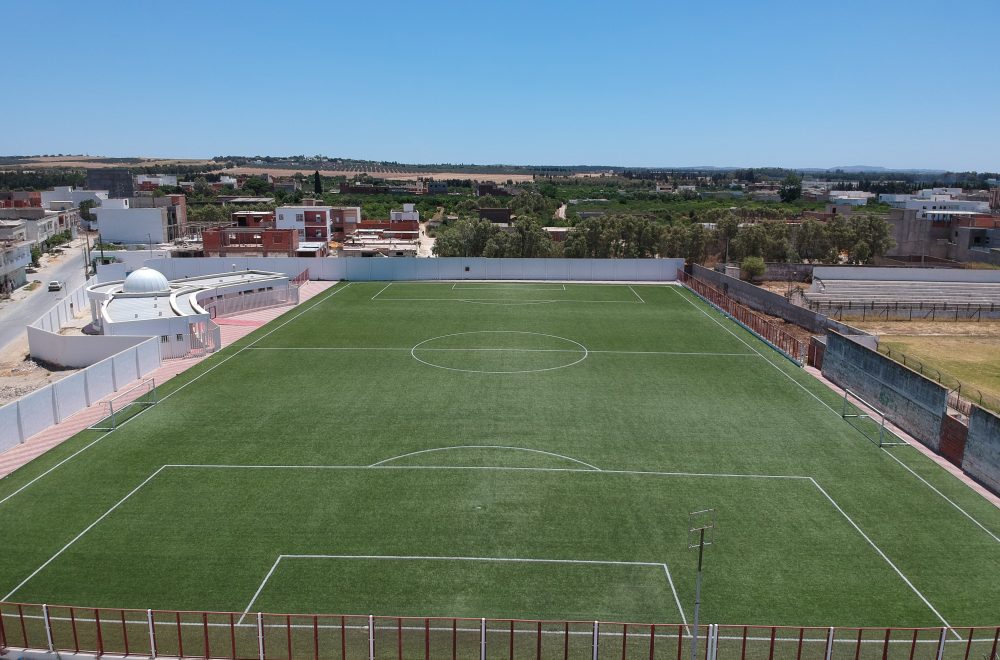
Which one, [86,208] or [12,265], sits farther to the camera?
[86,208]

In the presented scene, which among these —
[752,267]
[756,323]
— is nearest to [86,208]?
[752,267]

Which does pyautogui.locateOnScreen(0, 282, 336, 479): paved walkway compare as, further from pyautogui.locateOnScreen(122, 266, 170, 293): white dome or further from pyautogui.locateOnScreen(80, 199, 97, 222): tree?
pyautogui.locateOnScreen(80, 199, 97, 222): tree

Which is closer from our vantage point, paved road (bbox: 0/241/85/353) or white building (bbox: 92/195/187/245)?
paved road (bbox: 0/241/85/353)

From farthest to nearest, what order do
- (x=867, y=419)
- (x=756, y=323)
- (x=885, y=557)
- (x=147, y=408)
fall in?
(x=756, y=323), (x=147, y=408), (x=867, y=419), (x=885, y=557)

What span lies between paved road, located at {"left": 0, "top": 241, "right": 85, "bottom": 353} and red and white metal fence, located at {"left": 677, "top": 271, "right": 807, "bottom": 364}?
40.4 meters

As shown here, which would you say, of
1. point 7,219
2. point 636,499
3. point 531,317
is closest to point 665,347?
point 531,317

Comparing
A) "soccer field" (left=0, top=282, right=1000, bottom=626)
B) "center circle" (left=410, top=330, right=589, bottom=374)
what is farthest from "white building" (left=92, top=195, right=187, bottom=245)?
"soccer field" (left=0, top=282, right=1000, bottom=626)

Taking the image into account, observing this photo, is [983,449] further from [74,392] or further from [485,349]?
[74,392]

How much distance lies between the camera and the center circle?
30.0 metres

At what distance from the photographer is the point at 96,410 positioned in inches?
958

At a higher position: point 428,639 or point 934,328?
point 428,639

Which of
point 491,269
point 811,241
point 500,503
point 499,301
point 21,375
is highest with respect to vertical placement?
point 811,241

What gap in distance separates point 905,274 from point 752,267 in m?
11.7

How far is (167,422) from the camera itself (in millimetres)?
23062
